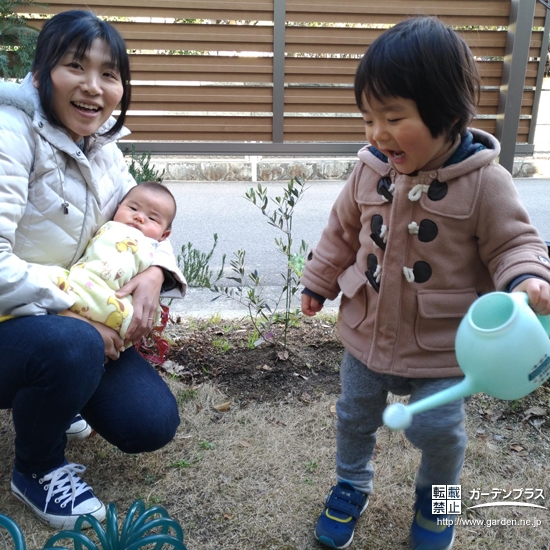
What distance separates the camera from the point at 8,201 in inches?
63.6

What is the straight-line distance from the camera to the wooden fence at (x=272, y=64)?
453cm

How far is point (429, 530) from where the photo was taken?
163 cm

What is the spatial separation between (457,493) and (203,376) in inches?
49.1

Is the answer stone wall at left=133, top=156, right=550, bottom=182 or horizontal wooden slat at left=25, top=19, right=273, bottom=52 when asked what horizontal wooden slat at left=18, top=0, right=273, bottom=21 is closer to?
horizontal wooden slat at left=25, top=19, right=273, bottom=52

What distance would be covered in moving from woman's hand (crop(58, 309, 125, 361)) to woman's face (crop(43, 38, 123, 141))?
1.86 feet

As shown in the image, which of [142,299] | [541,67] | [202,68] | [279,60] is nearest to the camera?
[142,299]

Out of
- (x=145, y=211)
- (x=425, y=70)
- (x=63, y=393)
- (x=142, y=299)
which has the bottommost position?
(x=63, y=393)

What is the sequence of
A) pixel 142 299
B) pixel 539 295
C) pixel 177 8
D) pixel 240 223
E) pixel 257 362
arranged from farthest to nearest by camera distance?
pixel 240 223 < pixel 177 8 < pixel 257 362 < pixel 142 299 < pixel 539 295

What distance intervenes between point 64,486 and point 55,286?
61 cm

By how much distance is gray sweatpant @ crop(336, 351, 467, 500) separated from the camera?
4.81 feet

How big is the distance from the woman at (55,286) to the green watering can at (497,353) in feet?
3.27

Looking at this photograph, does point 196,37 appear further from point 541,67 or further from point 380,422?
point 380,422

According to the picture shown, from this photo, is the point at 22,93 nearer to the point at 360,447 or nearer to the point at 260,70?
the point at 360,447

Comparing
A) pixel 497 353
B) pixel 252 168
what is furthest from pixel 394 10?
pixel 497 353
